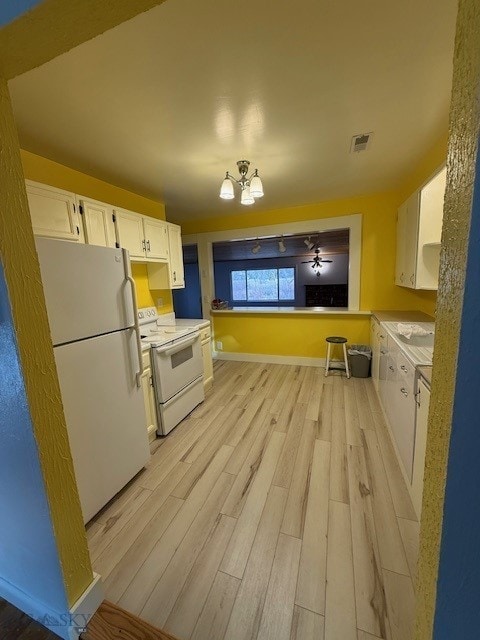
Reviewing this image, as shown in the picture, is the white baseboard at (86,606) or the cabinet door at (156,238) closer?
A: the white baseboard at (86,606)

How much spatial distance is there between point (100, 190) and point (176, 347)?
1698mm

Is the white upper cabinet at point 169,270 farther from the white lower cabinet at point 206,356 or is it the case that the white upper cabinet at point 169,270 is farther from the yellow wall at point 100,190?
the white lower cabinet at point 206,356

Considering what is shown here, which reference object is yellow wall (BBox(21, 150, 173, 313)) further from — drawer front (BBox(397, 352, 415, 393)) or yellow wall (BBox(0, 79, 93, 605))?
drawer front (BBox(397, 352, 415, 393))

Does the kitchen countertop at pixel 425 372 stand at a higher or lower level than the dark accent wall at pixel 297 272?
lower

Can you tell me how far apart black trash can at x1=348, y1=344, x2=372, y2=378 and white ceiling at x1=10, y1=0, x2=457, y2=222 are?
219 cm

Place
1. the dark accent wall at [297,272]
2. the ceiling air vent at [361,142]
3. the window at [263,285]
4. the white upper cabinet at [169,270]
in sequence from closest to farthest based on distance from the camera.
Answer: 1. the ceiling air vent at [361,142]
2. the white upper cabinet at [169,270]
3. the dark accent wall at [297,272]
4. the window at [263,285]

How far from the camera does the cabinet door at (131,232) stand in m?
2.39

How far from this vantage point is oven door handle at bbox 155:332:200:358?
229cm

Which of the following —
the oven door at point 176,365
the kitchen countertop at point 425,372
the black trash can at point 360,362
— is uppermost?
the kitchen countertop at point 425,372

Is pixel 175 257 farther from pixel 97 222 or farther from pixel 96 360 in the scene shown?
pixel 96 360

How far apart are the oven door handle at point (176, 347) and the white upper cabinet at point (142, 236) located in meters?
0.95

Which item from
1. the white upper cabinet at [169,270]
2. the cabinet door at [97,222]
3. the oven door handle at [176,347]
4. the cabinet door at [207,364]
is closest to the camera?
the cabinet door at [97,222]

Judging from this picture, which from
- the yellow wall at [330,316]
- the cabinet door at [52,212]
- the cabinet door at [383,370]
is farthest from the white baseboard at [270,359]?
the cabinet door at [52,212]

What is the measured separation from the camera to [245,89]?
1.42 m
